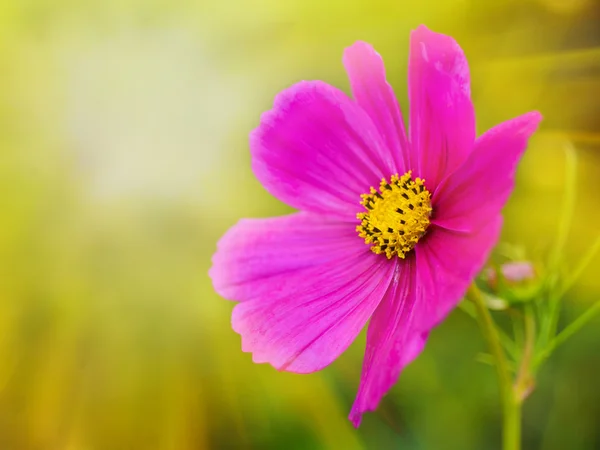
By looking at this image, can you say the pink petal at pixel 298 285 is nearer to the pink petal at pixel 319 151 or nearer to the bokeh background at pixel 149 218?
the pink petal at pixel 319 151

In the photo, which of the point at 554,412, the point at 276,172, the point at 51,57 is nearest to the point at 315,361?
the point at 276,172

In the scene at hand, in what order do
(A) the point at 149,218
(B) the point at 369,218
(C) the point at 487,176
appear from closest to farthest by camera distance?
(C) the point at 487,176
(B) the point at 369,218
(A) the point at 149,218

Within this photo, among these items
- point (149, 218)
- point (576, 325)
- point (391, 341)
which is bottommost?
point (576, 325)

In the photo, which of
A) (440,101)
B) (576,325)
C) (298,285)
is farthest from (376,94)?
(576,325)

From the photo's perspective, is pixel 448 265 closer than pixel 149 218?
Yes

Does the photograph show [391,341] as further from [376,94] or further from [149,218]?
[149,218]

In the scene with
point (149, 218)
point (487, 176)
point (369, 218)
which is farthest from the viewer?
point (149, 218)

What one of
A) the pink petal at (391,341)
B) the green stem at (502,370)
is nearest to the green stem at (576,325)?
the green stem at (502,370)

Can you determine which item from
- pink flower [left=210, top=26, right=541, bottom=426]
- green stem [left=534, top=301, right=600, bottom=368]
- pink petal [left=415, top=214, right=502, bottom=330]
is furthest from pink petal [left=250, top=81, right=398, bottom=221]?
green stem [left=534, top=301, right=600, bottom=368]

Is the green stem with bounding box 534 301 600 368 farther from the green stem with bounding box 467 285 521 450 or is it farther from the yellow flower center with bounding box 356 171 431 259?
the yellow flower center with bounding box 356 171 431 259
